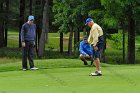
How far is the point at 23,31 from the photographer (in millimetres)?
→ 16469

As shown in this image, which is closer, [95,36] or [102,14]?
[95,36]

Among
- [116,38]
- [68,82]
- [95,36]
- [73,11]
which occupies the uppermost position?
[73,11]

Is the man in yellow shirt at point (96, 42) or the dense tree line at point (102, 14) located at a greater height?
the dense tree line at point (102, 14)

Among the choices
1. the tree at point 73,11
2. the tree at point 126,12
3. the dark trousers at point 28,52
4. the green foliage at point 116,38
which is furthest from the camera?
the green foliage at point 116,38

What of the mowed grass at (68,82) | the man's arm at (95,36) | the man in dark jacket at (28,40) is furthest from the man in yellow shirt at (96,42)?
the man in dark jacket at (28,40)

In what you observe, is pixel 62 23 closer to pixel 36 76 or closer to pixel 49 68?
pixel 49 68

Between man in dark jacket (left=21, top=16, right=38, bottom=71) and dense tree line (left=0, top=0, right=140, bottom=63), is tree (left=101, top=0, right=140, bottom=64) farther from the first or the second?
man in dark jacket (left=21, top=16, right=38, bottom=71)

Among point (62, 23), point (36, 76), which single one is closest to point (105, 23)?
point (62, 23)

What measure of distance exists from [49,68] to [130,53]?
1755 centimetres

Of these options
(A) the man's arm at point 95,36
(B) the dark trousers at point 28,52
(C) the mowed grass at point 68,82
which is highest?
(A) the man's arm at point 95,36

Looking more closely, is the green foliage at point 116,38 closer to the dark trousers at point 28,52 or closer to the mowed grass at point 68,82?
the dark trousers at point 28,52

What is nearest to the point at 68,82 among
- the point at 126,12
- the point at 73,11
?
the point at 126,12

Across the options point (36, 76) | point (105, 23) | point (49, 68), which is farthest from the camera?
point (105, 23)

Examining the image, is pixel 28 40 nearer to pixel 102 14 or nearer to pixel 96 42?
pixel 96 42
